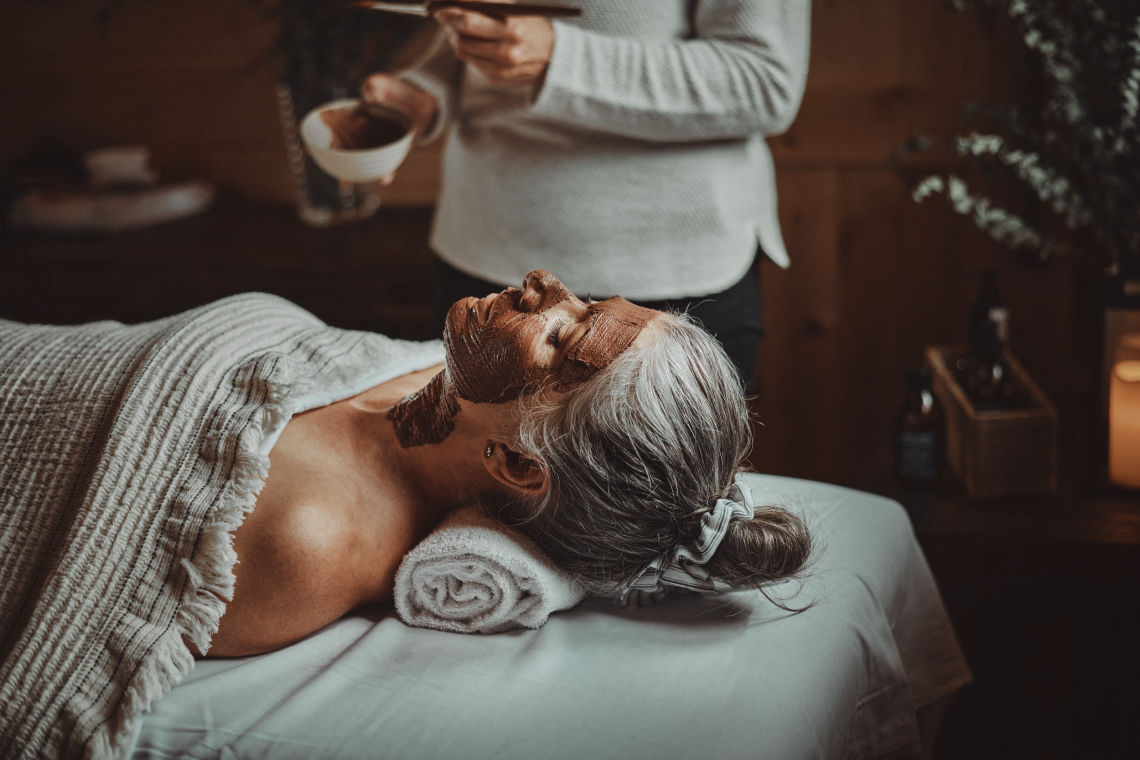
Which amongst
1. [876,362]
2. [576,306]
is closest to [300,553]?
[576,306]

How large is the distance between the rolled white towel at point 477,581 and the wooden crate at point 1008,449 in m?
0.81

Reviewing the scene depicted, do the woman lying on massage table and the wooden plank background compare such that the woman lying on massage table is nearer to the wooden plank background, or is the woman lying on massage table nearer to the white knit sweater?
the white knit sweater

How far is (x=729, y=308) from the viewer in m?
1.58

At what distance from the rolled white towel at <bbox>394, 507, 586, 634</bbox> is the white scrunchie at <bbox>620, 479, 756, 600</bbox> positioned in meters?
0.09

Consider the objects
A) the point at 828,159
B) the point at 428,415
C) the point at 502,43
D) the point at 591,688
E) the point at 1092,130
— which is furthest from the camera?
the point at 828,159

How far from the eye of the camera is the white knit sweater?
146 centimetres

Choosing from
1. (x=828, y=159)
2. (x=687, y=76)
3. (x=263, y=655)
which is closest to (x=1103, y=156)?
(x=687, y=76)

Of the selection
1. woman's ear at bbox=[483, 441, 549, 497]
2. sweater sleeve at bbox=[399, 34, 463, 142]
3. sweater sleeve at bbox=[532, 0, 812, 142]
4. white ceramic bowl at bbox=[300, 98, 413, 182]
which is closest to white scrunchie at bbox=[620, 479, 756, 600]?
woman's ear at bbox=[483, 441, 549, 497]

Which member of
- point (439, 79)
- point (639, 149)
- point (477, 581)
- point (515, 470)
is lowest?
point (477, 581)

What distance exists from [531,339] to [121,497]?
1.57 feet

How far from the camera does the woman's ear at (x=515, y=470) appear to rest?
1.13 m

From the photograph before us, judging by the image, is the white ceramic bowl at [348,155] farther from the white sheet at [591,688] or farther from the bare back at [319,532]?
the white sheet at [591,688]

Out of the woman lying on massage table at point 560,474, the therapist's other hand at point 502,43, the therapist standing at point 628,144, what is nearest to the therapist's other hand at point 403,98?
the therapist standing at point 628,144

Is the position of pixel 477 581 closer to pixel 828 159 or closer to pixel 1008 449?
pixel 1008 449
